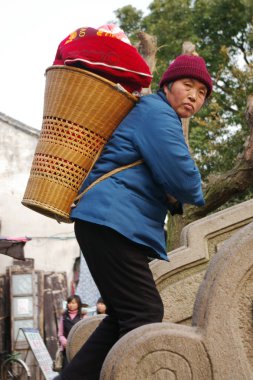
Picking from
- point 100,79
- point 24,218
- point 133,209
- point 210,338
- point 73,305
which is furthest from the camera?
point 24,218

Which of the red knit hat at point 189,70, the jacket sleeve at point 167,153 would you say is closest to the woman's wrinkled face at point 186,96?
the red knit hat at point 189,70

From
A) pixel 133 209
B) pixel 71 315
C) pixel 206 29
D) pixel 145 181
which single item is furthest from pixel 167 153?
pixel 206 29

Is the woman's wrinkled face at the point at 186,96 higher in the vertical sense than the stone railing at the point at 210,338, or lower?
higher

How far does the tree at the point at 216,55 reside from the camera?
24844mm

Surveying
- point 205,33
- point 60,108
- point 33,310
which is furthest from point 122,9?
point 60,108

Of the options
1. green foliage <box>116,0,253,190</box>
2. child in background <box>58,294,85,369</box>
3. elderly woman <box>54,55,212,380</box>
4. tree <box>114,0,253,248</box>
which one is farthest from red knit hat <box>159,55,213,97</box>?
green foliage <box>116,0,253,190</box>

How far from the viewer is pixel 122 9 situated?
3566 centimetres

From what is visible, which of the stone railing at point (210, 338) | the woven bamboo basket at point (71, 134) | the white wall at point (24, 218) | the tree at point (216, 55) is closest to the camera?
the stone railing at point (210, 338)

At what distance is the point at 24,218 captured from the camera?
31.5 m

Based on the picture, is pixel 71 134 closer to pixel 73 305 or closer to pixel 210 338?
pixel 210 338

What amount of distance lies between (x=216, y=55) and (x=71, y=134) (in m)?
29.6

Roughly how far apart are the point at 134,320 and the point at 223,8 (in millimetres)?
30788

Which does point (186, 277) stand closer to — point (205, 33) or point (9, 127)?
point (9, 127)

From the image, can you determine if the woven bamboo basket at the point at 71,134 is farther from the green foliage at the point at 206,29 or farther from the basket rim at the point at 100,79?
the green foliage at the point at 206,29
